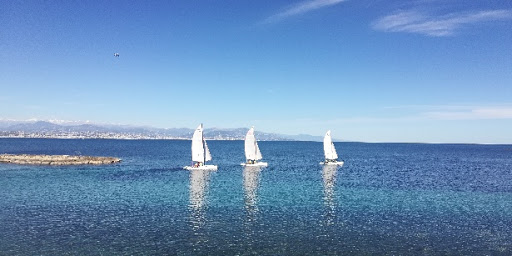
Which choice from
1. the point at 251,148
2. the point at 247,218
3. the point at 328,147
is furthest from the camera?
the point at 328,147

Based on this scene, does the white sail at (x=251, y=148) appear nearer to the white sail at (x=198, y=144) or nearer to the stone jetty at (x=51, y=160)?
the white sail at (x=198, y=144)

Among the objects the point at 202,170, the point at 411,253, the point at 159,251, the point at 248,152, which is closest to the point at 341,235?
the point at 411,253

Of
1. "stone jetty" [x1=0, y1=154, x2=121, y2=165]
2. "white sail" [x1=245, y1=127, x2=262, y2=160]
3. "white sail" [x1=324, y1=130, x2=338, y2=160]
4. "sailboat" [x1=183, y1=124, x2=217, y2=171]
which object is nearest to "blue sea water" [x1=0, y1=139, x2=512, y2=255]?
"sailboat" [x1=183, y1=124, x2=217, y2=171]

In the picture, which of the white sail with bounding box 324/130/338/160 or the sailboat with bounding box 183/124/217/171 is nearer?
the sailboat with bounding box 183/124/217/171

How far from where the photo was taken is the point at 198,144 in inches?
3883

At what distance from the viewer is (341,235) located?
125ft

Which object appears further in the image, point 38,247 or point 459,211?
point 459,211

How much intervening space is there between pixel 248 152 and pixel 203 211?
219 ft

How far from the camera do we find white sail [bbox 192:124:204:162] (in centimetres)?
9792

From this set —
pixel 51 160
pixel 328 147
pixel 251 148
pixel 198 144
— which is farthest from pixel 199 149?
pixel 328 147

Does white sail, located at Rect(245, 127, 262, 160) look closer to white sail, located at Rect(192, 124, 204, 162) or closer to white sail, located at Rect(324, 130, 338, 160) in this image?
white sail, located at Rect(192, 124, 204, 162)

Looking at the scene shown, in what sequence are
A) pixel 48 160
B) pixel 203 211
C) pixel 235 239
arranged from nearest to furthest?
pixel 235 239 < pixel 203 211 < pixel 48 160

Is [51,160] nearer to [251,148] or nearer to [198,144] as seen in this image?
[198,144]

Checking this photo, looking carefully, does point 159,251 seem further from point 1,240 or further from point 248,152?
point 248,152
